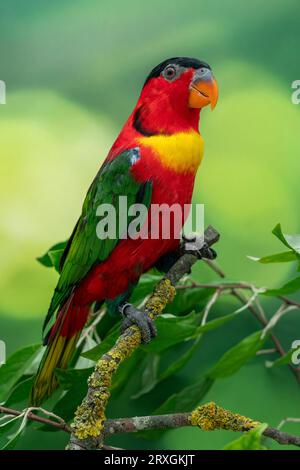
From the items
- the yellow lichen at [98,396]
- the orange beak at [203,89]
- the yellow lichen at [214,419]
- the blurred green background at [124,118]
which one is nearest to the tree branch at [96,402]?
the yellow lichen at [98,396]

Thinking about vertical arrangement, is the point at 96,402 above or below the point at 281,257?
below

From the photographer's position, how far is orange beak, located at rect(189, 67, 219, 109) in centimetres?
115

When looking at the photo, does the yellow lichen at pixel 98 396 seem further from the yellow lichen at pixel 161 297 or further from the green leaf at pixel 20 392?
the green leaf at pixel 20 392

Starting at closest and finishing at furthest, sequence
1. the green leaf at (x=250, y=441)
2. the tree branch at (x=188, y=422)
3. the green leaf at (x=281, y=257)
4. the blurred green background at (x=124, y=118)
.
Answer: the green leaf at (x=250, y=441) → the tree branch at (x=188, y=422) → the green leaf at (x=281, y=257) → the blurred green background at (x=124, y=118)

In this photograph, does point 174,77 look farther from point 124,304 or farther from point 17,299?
point 17,299

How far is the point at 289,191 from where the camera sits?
1601 millimetres

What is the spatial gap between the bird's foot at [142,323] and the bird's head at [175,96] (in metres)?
0.34

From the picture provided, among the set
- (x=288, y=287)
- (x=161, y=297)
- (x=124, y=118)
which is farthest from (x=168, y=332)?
(x=124, y=118)

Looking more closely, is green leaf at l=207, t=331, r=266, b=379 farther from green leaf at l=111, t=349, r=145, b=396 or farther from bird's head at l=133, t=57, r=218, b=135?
bird's head at l=133, t=57, r=218, b=135

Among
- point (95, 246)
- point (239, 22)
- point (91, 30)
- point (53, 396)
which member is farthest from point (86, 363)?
point (239, 22)

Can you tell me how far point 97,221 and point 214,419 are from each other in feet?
1.40

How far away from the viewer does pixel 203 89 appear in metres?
1.16

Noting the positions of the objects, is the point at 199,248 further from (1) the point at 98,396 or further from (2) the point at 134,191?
(1) the point at 98,396

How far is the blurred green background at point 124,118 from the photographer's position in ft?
5.08
